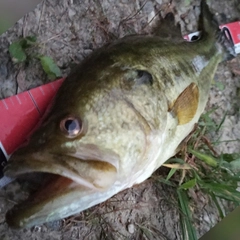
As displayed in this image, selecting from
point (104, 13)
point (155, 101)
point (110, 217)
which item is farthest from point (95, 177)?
point (104, 13)

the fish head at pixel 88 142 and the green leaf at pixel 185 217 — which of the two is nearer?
the fish head at pixel 88 142

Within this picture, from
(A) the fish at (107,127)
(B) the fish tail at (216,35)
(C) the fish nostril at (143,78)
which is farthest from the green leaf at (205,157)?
(C) the fish nostril at (143,78)

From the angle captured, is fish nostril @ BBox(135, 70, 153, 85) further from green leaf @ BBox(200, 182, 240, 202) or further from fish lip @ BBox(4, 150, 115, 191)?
green leaf @ BBox(200, 182, 240, 202)

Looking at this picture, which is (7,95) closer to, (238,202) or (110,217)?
(110,217)

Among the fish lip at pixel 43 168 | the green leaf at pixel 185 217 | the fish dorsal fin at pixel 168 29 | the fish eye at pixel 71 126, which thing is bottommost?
the green leaf at pixel 185 217

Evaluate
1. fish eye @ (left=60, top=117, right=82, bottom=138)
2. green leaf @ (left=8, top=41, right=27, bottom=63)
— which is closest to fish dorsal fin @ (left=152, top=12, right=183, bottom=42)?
green leaf @ (left=8, top=41, right=27, bottom=63)

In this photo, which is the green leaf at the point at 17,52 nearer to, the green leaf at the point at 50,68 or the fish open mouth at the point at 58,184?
the green leaf at the point at 50,68
